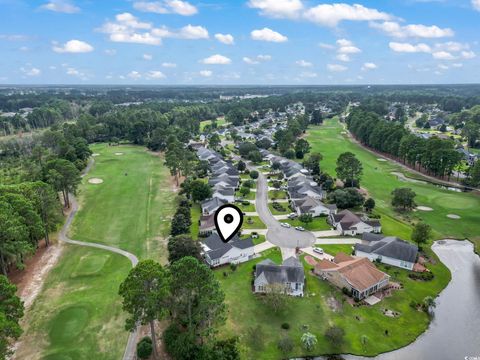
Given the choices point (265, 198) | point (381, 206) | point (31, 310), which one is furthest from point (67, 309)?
point (381, 206)

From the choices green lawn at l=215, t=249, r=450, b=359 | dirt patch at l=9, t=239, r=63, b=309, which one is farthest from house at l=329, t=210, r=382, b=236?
dirt patch at l=9, t=239, r=63, b=309

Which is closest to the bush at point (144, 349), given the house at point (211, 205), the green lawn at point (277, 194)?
the house at point (211, 205)

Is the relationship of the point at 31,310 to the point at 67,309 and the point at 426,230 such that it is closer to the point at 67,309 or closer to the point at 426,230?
the point at 67,309

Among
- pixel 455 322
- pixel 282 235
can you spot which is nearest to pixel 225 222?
pixel 282 235

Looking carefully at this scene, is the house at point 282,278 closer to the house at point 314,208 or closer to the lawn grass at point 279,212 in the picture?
the house at point 314,208

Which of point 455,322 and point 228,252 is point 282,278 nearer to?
point 228,252

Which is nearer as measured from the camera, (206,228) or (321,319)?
(321,319)

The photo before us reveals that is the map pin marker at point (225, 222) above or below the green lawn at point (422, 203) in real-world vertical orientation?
above
